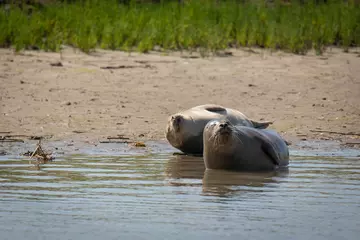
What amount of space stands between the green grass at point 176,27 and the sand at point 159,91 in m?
0.35

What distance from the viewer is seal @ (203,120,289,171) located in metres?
7.31

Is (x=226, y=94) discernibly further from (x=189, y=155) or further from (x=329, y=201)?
(x=329, y=201)

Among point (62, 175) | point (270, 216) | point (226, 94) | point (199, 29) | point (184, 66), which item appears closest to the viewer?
point (270, 216)

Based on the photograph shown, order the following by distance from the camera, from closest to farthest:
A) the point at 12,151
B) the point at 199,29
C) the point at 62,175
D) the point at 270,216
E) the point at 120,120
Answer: the point at 270,216
the point at 62,175
the point at 12,151
the point at 120,120
the point at 199,29

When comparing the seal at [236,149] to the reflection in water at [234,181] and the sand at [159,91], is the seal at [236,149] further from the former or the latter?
the sand at [159,91]

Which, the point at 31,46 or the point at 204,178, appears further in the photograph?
the point at 31,46

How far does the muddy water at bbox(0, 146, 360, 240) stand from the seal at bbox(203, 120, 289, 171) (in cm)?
15

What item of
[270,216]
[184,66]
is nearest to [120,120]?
[184,66]

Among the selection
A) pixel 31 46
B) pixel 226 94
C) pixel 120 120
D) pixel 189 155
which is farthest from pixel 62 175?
pixel 31 46

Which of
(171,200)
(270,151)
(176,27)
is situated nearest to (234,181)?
(270,151)

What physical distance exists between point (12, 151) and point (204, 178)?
7.01 feet

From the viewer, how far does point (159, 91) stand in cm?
1112

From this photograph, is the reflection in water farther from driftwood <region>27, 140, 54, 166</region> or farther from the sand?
the sand

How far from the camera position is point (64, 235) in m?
4.93
